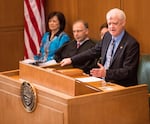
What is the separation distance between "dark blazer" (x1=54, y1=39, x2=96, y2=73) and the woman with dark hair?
0.75ft

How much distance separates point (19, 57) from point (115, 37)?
289cm

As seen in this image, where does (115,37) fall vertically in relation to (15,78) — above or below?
above

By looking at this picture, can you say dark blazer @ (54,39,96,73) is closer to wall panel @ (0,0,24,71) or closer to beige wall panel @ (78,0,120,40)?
beige wall panel @ (78,0,120,40)

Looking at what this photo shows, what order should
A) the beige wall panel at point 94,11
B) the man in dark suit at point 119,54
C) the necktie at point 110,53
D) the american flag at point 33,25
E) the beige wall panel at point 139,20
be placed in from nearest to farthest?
the man in dark suit at point 119,54
the necktie at point 110,53
the beige wall panel at point 139,20
the beige wall panel at point 94,11
the american flag at point 33,25

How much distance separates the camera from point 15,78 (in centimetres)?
418

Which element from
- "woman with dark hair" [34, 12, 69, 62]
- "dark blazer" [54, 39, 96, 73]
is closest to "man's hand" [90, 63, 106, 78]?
"dark blazer" [54, 39, 96, 73]

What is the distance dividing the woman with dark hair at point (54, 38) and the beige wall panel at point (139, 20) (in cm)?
105

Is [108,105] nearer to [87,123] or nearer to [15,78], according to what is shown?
[87,123]

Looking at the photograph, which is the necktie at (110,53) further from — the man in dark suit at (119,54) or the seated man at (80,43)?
the seated man at (80,43)

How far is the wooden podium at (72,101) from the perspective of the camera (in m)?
3.27

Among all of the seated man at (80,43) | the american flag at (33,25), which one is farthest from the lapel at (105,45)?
the american flag at (33,25)

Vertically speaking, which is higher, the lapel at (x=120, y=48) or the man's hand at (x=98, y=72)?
the lapel at (x=120, y=48)

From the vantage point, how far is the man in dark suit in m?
4.03

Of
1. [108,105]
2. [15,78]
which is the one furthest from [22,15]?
[108,105]
